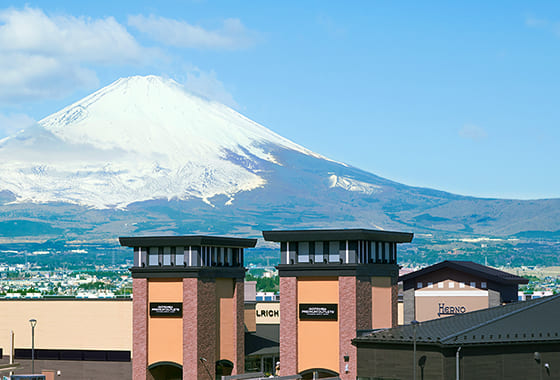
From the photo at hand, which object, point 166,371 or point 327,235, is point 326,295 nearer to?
point 327,235

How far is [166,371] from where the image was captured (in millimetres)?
Answer: 79750

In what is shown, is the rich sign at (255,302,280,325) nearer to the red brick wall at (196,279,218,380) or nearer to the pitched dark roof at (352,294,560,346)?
the red brick wall at (196,279,218,380)

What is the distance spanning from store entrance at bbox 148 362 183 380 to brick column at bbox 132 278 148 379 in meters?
0.76

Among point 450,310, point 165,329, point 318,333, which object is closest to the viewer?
point 318,333

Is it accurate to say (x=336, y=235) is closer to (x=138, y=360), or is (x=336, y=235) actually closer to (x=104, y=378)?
(x=138, y=360)

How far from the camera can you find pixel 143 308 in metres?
78.4

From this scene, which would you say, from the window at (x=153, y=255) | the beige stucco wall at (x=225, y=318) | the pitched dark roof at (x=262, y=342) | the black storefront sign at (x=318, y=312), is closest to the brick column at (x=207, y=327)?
the beige stucco wall at (x=225, y=318)

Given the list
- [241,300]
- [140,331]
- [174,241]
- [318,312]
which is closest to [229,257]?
[241,300]

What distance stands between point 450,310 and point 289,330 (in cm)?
2353

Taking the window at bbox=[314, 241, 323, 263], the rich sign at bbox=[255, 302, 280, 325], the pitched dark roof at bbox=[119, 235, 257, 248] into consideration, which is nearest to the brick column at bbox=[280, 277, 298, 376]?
the window at bbox=[314, 241, 323, 263]

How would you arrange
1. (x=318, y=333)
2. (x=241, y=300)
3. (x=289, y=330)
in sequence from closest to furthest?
(x=318, y=333) < (x=289, y=330) < (x=241, y=300)

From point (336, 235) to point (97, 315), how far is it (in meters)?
30.1

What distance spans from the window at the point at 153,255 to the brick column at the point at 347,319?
51.2 feet

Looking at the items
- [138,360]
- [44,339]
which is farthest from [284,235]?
[44,339]
